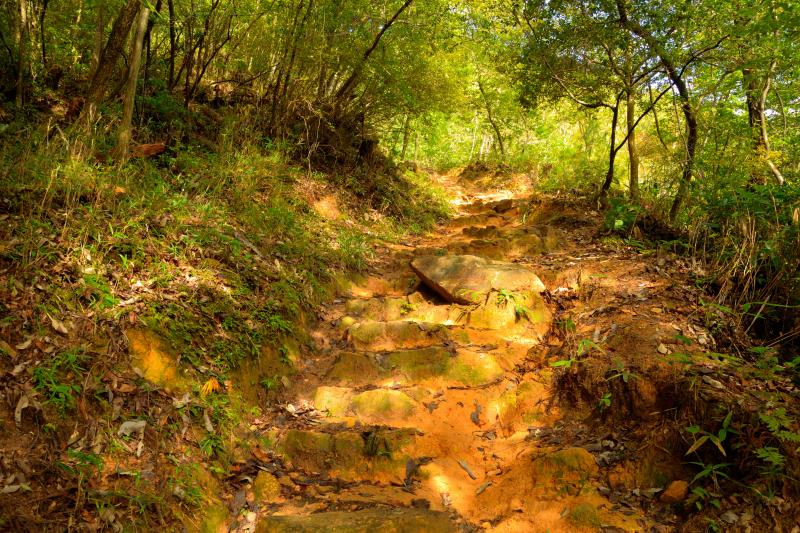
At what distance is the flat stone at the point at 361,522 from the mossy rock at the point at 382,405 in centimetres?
106

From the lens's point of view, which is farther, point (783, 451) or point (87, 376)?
point (87, 376)

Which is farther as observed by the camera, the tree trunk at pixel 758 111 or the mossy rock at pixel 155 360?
the tree trunk at pixel 758 111

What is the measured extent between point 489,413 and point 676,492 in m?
1.44

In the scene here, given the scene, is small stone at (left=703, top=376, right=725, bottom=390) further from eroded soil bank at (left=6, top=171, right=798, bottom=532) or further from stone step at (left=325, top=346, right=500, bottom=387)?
stone step at (left=325, top=346, right=500, bottom=387)

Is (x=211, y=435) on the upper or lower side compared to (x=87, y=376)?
lower

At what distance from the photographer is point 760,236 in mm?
4121

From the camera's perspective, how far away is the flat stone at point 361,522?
7.66 ft

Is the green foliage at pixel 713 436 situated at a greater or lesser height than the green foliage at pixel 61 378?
greater

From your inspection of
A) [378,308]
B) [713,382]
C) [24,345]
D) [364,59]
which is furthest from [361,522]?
[364,59]

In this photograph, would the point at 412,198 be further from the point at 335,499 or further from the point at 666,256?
the point at 335,499

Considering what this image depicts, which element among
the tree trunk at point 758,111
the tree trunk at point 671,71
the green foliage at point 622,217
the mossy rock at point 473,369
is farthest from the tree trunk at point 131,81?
the tree trunk at point 758,111

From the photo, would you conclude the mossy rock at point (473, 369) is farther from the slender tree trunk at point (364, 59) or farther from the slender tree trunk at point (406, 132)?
the slender tree trunk at point (406, 132)

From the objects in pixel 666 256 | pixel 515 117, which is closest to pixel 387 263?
pixel 666 256

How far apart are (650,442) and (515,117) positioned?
1622 cm
